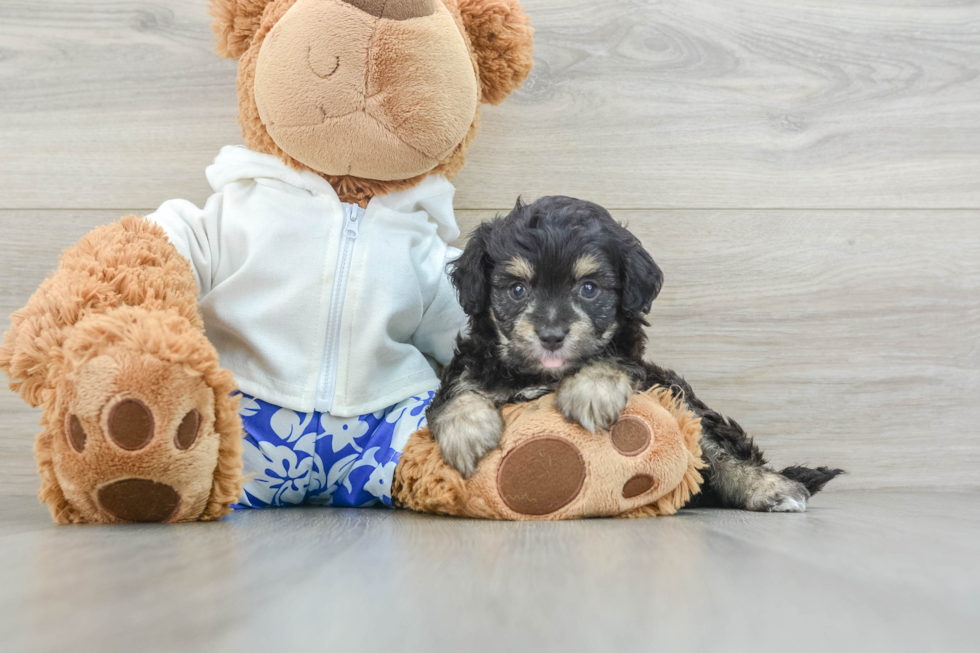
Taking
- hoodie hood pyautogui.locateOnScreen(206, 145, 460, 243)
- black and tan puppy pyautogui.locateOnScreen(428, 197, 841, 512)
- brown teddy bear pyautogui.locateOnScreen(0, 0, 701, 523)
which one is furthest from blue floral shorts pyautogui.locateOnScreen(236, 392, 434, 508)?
hoodie hood pyautogui.locateOnScreen(206, 145, 460, 243)

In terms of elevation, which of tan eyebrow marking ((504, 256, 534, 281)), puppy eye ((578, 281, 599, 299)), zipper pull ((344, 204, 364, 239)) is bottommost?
puppy eye ((578, 281, 599, 299))

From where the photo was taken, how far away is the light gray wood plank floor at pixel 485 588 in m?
0.61

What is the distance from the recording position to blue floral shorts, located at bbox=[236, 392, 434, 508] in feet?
5.23

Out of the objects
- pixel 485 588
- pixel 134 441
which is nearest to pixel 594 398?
pixel 485 588

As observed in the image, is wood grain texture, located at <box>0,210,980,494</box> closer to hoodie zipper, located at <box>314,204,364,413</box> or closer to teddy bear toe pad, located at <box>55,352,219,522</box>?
hoodie zipper, located at <box>314,204,364,413</box>

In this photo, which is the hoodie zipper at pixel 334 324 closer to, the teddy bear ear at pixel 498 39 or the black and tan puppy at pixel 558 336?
the black and tan puppy at pixel 558 336

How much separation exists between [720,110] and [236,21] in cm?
136

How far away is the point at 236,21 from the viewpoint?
64.6 inches

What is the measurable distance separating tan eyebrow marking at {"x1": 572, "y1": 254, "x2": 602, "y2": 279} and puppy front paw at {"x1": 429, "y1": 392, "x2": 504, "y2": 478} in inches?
12.7

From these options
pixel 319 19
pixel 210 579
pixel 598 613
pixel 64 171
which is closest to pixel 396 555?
pixel 210 579

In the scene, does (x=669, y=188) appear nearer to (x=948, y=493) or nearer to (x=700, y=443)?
(x=700, y=443)

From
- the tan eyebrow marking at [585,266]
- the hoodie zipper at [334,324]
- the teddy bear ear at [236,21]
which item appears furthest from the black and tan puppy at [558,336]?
the teddy bear ear at [236,21]

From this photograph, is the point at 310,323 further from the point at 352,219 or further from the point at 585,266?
the point at 585,266

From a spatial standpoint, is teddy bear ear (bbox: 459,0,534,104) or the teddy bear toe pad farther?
teddy bear ear (bbox: 459,0,534,104)
